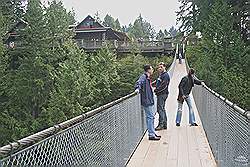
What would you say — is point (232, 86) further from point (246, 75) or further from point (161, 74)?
point (161, 74)

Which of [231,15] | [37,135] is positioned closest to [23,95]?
[231,15]

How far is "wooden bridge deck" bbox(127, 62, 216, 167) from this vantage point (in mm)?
6844

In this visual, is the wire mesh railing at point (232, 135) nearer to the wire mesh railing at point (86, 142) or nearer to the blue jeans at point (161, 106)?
the wire mesh railing at point (86, 142)

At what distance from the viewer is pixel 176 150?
25.7 ft

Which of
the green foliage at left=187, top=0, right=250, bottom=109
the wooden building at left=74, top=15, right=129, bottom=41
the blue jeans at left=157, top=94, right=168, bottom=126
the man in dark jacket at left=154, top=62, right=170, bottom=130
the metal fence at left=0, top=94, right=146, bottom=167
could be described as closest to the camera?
the metal fence at left=0, top=94, right=146, bottom=167

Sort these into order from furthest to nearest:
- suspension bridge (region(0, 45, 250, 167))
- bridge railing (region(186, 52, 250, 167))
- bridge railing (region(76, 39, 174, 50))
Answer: bridge railing (region(76, 39, 174, 50)) < bridge railing (region(186, 52, 250, 167)) < suspension bridge (region(0, 45, 250, 167))

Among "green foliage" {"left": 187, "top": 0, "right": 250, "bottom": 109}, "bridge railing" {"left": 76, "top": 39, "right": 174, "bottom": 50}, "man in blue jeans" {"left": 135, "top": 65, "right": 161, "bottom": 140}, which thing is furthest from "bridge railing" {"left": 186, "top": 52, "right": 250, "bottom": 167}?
"bridge railing" {"left": 76, "top": 39, "right": 174, "bottom": 50}

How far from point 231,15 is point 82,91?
47.4 ft

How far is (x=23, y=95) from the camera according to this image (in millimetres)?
43781

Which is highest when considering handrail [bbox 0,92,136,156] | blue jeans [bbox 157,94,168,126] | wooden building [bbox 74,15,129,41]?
wooden building [bbox 74,15,129,41]

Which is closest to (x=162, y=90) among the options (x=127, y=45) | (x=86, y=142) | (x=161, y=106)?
(x=161, y=106)

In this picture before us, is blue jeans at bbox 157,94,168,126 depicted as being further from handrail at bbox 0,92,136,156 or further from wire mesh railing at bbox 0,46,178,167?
handrail at bbox 0,92,136,156

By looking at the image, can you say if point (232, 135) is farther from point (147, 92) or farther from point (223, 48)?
point (223, 48)

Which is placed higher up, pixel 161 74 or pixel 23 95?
pixel 161 74
